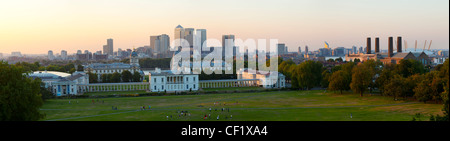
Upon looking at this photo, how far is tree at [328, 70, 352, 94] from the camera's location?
2502 inches

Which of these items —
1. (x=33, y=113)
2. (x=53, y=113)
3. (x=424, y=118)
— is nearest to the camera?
(x=33, y=113)

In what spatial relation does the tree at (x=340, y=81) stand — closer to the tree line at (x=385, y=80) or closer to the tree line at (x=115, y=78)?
the tree line at (x=385, y=80)

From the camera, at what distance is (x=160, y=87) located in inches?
3088

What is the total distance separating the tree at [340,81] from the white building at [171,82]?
93.3 ft

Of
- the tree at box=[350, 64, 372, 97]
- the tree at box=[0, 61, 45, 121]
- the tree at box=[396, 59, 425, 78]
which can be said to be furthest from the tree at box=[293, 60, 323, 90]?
the tree at box=[0, 61, 45, 121]

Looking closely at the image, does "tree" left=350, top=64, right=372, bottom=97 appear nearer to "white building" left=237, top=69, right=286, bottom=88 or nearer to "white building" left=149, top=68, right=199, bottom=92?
"white building" left=237, top=69, right=286, bottom=88

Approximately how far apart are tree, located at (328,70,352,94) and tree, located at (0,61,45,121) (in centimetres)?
4659

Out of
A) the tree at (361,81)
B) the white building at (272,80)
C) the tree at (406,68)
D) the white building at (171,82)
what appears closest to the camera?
the tree at (361,81)

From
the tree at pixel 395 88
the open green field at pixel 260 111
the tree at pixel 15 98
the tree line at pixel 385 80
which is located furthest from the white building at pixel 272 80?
the tree at pixel 15 98

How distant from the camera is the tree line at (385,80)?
47688 millimetres

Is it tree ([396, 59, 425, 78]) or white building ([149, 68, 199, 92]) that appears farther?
white building ([149, 68, 199, 92])
